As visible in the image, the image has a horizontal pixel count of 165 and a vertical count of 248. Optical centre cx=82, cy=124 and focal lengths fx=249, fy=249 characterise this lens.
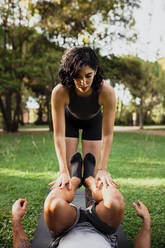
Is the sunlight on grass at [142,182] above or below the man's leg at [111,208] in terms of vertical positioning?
below

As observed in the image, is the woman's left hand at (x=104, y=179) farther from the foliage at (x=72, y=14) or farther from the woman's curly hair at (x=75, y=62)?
the foliage at (x=72, y=14)

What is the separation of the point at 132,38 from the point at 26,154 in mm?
9376

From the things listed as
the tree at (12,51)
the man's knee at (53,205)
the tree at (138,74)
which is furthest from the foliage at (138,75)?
the man's knee at (53,205)

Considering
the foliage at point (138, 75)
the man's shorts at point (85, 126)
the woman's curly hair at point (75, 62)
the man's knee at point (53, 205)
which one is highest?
the foliage at point (138, 75)

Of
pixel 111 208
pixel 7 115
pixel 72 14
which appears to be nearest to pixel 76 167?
pixel 111 208

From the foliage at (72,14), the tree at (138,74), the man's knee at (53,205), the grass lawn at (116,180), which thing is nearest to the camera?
the man's knee at (53,205)

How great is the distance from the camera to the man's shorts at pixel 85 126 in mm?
2162

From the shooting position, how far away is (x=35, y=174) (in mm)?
4492

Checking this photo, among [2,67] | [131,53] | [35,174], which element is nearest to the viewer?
[35,174]

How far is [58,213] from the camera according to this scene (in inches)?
46.0

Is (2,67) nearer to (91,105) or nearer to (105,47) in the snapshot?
(105,47)

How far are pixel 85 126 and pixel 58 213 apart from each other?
1.12m

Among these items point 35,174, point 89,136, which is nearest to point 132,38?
point 35,174

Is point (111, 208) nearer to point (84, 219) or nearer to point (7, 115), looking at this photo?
point (84, 219)
